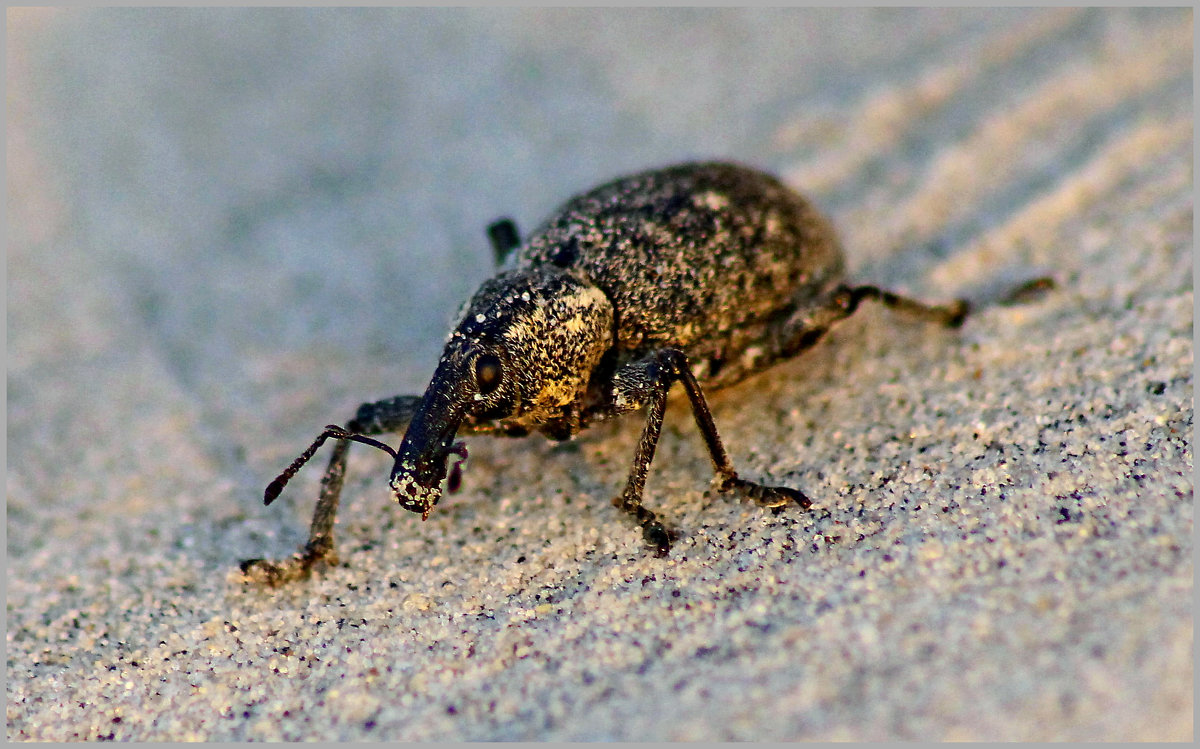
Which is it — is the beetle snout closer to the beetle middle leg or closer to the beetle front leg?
the beetle front leg

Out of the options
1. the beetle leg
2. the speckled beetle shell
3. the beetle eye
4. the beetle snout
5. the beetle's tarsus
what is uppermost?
the beetle leg

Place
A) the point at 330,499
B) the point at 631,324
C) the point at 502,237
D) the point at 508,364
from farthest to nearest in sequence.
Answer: the point at 502,237 < the point at 631,324 < the point at 330,499 < the point at 508,364

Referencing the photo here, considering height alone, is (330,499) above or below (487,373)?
below

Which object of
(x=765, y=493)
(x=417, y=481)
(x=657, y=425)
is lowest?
(x=765, y=493)

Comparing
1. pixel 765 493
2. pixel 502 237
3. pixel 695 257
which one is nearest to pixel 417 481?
pixel 765 493

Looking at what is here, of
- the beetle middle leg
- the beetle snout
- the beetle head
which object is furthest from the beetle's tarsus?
the beetle snout

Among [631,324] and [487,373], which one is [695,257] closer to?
[631,324]

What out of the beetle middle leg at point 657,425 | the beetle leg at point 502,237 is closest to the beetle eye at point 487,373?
Result: the beetle middle leg at point 657,425

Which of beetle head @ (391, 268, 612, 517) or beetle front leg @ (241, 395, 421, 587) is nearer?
beetle head @ (391, 268, 612, 517)

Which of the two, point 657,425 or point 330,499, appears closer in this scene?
point 657,425
